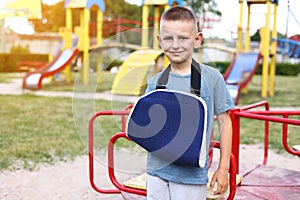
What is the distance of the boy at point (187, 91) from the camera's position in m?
1.61

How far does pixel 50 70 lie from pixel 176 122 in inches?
Result: 432

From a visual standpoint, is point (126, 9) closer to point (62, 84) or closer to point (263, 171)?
point (62, 84)

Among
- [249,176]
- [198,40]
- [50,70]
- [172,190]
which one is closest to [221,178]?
[172,190]

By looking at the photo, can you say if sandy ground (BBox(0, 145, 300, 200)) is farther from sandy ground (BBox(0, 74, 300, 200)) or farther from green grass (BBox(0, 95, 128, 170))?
green grass (BBox(0, 95, 128, 170))

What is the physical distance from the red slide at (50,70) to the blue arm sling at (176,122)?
10213 mm

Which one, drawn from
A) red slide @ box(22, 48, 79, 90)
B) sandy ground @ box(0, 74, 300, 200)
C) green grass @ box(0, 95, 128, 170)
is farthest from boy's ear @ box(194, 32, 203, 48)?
red slide @ box(22, 48, 79, 90)

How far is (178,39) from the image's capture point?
1.59 m

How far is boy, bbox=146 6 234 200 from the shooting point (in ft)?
5.28

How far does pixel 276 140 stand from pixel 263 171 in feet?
7.93

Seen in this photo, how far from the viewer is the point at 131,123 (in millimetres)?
1741

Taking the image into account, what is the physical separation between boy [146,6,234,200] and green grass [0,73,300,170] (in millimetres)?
767

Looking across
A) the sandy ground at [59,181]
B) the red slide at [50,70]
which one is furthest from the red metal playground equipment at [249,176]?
the red slide at [50,70]

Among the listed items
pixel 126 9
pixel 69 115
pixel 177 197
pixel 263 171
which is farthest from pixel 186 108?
pixel 126 9

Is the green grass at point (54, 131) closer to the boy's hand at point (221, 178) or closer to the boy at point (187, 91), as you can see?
the boy at point (187, 91)
